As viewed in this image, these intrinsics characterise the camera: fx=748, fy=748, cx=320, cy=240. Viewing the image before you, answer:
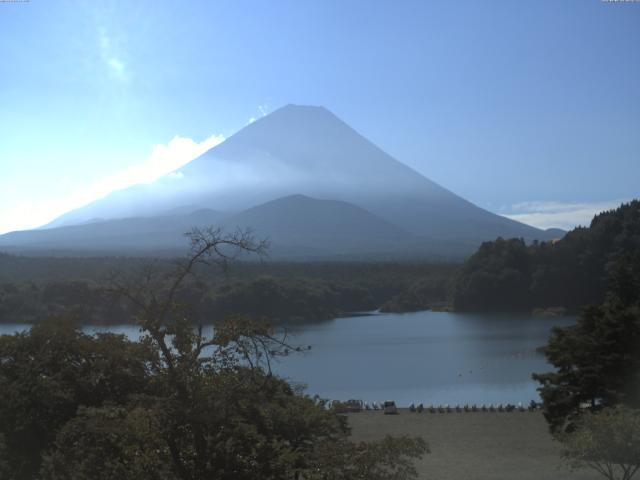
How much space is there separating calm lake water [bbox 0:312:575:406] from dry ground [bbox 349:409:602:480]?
8.37ft

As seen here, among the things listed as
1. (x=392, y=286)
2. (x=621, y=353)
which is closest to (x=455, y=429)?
(x=621, y=353)

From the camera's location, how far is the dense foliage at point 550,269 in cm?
3366

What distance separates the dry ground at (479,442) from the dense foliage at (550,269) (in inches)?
902

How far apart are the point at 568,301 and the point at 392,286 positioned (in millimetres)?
10610

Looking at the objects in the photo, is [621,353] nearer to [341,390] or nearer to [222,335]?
[222,335]

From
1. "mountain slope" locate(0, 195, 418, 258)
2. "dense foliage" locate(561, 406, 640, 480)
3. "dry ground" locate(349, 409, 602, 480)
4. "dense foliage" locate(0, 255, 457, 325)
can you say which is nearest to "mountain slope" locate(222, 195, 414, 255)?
"mountain slope" locate(0, 195, 418, 258)

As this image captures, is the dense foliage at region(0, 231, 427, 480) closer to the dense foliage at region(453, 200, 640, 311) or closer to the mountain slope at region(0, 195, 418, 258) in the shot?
the dense foliage at region(453, 200, 640, 311)

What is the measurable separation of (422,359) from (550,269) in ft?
49.3

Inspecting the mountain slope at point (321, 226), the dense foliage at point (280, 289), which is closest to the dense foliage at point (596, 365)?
the dense foliage at point (280, 289)

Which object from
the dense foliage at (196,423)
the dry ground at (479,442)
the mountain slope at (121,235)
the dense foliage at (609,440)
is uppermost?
the mountain slope at (121,235)

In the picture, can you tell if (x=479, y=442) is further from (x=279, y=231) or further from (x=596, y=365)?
(x=279, y=231)

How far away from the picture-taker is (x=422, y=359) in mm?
21375

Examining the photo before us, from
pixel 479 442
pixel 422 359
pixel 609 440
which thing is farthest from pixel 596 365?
pixel 422 359

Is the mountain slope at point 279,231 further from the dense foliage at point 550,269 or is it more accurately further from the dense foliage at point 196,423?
the dense foliage at point 196,423
